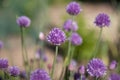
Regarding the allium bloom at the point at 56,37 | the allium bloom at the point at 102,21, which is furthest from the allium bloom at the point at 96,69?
the allium bloom at the point at 102,21

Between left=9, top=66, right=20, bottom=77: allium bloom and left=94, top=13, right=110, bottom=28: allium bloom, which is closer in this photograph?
left=9, top=66, right=20, bottom=77: allium bloom

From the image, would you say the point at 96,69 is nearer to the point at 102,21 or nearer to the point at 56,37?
the point at 56,37

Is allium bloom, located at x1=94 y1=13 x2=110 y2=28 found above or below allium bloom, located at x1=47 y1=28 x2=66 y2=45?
above

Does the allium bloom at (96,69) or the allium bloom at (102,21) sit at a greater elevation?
the allium bloom at (102,21)

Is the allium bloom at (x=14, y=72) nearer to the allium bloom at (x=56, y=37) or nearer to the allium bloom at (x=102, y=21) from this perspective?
the allium bloom at (x=56, y=37)

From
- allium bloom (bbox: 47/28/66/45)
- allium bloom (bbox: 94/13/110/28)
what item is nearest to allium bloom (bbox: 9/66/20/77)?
allium bloom (bbox: 47/28/66/45)

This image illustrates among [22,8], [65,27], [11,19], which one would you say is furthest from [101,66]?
[22,8]

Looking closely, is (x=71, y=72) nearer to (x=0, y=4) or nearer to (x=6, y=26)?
(x=6, y=26)

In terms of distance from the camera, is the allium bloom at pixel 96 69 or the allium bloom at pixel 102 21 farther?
the allium bloom at pixel 102 21

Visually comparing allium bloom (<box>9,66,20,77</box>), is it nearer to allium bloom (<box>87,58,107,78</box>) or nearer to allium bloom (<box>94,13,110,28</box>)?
allium bloom (<box>87,58,107,78</box>)

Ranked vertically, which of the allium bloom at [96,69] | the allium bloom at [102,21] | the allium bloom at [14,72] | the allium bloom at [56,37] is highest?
the allium bloom at [102,21]

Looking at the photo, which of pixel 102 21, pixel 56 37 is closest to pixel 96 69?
pixel 56 37
